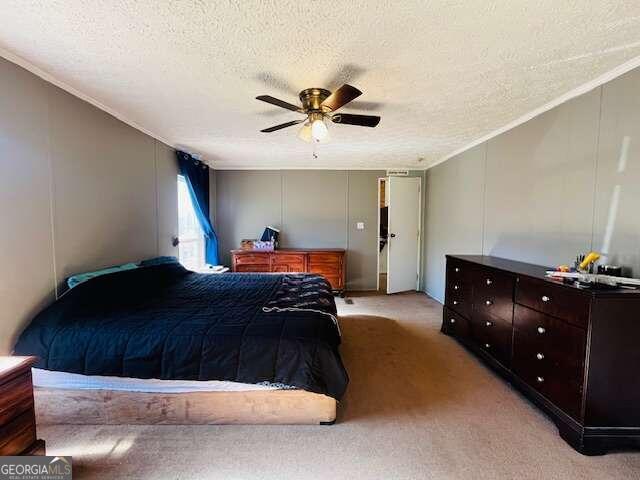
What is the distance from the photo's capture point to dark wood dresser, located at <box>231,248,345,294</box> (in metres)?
5.08

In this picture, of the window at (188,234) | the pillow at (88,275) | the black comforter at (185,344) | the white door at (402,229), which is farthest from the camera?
the white door at (402,229)

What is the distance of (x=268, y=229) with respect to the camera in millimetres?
5406

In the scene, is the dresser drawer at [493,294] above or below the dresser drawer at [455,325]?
above

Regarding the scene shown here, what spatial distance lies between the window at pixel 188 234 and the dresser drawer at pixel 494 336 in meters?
3.95

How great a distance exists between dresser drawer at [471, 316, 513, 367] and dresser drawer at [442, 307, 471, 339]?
0.13 m

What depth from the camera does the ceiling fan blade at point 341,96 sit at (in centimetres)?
188

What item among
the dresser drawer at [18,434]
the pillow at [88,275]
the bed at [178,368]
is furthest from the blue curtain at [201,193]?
the dresser drawer at [18,434]

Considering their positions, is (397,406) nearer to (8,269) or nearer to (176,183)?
(8,269)

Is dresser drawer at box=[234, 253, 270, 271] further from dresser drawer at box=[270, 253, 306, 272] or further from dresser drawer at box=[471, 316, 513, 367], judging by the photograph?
dresser drawer at box=[471, 316, 513, 367]

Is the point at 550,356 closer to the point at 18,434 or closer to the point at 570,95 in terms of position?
the point at 570,95

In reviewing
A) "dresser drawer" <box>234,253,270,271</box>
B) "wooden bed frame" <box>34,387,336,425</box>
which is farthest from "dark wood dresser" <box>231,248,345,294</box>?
"wooden bed frame" <box>34,387,336,425</box>

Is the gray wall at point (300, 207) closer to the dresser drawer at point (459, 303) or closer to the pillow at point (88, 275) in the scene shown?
the dresser drawer at point (459, 303)

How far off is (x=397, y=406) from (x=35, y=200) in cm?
298

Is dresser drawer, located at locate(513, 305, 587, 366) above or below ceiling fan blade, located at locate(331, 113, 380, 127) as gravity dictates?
below
